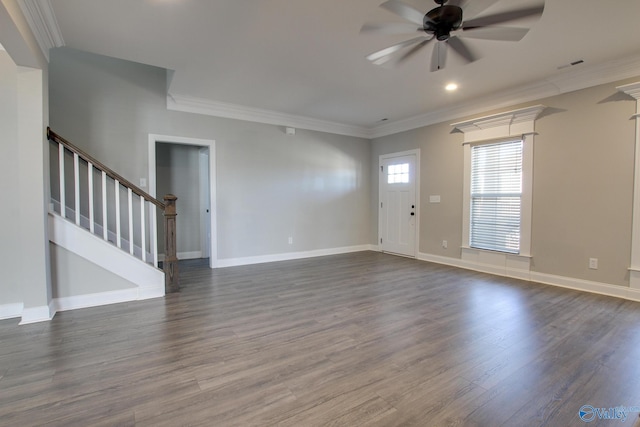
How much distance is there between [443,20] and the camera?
2.07 m

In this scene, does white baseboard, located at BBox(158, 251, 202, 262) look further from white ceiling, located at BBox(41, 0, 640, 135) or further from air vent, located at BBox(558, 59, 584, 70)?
air vent, located at BBox(558, 59, 584, 70)

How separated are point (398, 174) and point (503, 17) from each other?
14.1 feet

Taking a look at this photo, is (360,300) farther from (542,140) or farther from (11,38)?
(11,38)

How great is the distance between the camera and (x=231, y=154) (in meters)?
5.14

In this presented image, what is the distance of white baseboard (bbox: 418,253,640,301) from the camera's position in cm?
349

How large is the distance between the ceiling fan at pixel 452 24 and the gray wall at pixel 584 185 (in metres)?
2.45

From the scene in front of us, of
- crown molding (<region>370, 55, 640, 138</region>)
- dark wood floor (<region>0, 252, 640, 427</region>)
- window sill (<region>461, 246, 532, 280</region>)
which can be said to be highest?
crown molding (<region>370, 55, 640, 138</region>)

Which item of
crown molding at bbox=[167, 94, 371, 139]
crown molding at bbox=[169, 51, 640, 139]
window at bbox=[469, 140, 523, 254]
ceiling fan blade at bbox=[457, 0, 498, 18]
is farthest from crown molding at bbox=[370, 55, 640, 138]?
ceiling fan blade at bbox=[457, 0, 498, 18]

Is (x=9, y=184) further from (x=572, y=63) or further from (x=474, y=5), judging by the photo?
(x=572, y=63)

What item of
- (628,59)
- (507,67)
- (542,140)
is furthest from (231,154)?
(628,59)

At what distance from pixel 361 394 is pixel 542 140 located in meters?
4.22

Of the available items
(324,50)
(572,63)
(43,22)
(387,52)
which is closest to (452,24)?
(387,52)

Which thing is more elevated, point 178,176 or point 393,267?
point 178,176

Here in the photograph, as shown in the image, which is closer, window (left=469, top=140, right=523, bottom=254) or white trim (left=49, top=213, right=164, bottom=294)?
white trim (left=49, top=213, right=164, bottom=294)
